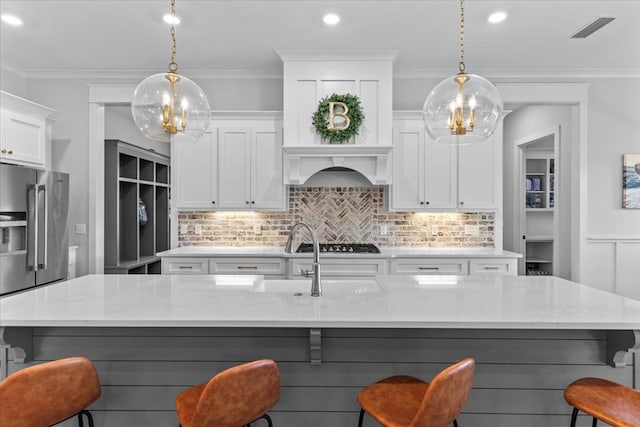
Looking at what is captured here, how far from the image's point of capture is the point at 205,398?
1.35 m

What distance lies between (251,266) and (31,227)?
1.86 m

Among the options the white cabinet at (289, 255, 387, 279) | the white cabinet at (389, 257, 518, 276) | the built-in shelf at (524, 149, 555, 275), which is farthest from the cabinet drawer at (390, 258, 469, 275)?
the built-in shelf at (524, 149, 555, 275)

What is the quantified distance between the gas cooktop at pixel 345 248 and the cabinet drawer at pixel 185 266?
3.06ft

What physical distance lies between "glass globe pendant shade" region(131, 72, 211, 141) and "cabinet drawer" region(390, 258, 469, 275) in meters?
2.42

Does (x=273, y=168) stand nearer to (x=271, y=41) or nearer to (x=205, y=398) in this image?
(x=271, y=41)

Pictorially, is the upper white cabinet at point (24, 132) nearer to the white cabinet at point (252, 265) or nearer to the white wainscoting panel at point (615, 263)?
the white cabinet at point (252, 265)

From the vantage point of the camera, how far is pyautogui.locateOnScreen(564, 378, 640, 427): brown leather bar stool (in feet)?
4.65

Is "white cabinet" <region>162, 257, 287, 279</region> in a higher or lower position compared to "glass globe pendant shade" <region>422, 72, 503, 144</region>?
lower

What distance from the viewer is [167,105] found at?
1986mm

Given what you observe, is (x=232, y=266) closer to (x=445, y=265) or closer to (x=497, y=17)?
(x=445, y=265)

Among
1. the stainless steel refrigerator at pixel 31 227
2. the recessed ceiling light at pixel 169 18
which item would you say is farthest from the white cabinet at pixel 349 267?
the recessed ceiling light at pixel 169 18

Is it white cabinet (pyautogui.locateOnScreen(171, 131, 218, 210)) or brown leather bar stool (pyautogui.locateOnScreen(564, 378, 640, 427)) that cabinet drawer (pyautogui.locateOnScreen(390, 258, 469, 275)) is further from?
brown leather bar stool (pyautogui.locateOnScreen(564, 378, 640, 427))

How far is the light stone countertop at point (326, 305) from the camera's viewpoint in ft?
5.10

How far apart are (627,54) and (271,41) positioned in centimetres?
337
